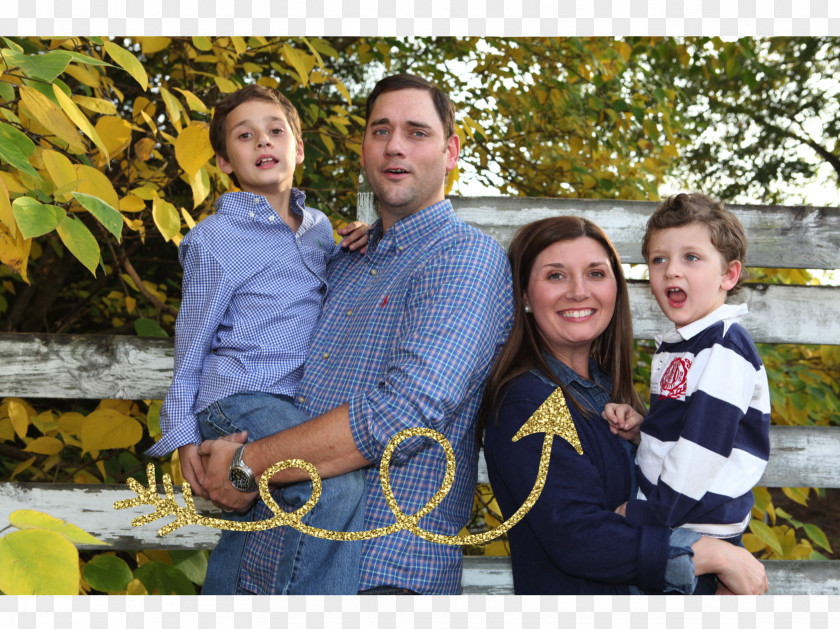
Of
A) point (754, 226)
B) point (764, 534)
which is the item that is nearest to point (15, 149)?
point (754, 226)

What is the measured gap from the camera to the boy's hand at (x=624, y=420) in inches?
68.2

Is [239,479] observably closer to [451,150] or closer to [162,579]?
[162,579]

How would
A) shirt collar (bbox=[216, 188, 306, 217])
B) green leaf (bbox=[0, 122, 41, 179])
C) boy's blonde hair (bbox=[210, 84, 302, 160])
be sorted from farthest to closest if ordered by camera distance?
1. boy's blonde hair (bbox=[210, 84, 302, 160])
2. shirt collar (bbox=[216, 188, 306, 217])
3. green leaf (bbox=[0, 122, 41, 179])

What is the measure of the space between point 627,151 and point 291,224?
323 cm

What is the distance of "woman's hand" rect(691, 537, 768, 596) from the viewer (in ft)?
5.15

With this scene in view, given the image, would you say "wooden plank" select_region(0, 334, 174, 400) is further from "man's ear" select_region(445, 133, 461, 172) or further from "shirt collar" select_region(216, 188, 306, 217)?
"man's ear" select_region(445, 133, 461, 172)

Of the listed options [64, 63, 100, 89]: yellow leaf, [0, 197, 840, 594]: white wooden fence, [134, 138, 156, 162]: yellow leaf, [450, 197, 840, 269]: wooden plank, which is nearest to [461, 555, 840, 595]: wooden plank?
[0, 197, 840, 594]: white wooden fence

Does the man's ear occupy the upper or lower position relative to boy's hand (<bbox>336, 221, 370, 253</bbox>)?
upper

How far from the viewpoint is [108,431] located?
6.73 ft

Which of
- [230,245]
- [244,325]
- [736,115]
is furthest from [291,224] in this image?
[736,115]

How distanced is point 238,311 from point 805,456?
1.75 metres

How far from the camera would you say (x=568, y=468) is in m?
1.61

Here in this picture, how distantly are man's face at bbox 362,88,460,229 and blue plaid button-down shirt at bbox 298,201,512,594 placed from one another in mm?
59

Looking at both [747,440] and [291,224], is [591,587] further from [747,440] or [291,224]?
[291,224]
